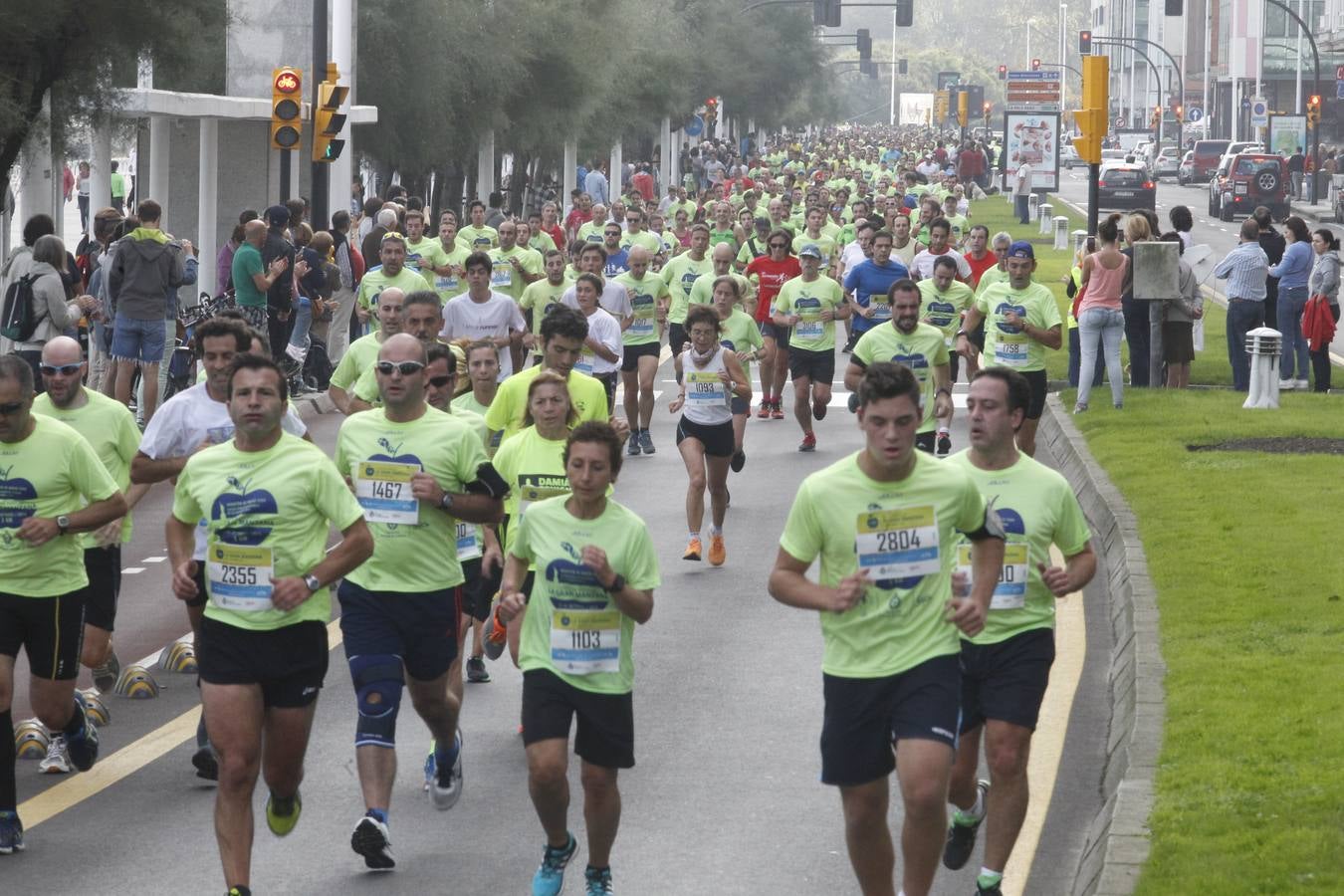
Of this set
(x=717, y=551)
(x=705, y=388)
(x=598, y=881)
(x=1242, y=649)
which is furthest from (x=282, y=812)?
(x=705, y=388)

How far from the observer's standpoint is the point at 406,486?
808cm

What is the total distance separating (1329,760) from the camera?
847 cm

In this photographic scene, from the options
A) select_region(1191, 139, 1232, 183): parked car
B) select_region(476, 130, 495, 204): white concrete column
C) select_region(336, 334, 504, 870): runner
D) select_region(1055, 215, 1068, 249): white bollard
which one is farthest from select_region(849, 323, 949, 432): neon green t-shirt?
select_region(1191, 139, 1232, 183): parked car

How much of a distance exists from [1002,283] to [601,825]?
9.50 meters

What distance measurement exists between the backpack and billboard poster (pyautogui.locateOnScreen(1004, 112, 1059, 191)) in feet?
164

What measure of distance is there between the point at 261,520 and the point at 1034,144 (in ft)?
193

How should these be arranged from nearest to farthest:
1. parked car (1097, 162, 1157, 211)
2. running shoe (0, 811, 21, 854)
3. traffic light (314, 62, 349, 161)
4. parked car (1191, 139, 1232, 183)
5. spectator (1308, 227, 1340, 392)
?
running shoe (0, 811, 21, 854) < spectator (1308, 227, 1340, 392) < traffic light (314, 62, 349, 161) < parked car (1097, 162, 1157, 211) < parked car (1191, 139, 1232, 183)

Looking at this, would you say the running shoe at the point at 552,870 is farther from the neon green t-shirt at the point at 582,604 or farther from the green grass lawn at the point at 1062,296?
the green grass lawn at the point at 1062,296

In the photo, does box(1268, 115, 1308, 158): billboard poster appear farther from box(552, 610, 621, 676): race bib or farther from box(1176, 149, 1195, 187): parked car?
box(552, 610, 621, 676): race bib

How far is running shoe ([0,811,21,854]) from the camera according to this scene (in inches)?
307

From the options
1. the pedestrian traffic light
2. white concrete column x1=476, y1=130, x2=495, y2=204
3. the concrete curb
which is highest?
the pedestrian traffic light

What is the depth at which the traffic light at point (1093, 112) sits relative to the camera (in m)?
23.2

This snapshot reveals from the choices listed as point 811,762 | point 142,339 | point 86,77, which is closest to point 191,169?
point 86,77

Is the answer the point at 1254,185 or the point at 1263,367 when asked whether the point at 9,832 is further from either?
the point at 1254,185
